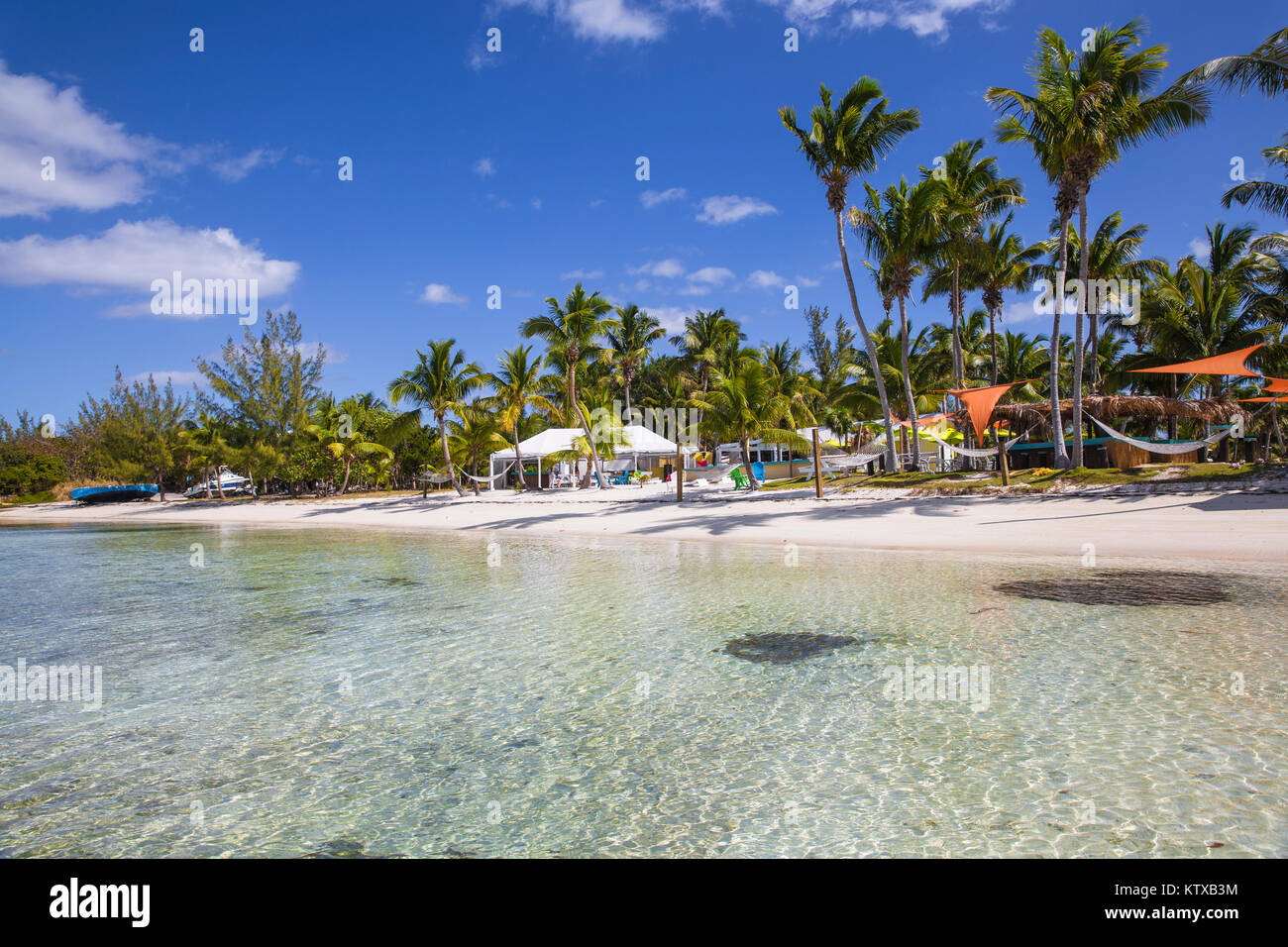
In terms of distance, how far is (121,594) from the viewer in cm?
1055

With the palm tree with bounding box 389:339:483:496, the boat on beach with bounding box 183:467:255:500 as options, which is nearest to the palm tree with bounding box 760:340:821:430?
the palm tree with bounding box 389:339:483:496

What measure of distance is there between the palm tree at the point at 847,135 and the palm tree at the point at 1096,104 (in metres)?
4.27

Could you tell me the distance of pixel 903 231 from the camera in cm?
2119

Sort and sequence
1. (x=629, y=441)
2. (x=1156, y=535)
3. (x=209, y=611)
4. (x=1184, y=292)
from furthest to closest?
(x=629, y=441) < (x=1184, y=292) < (x=1156, y=535) < (x=209, y=611)

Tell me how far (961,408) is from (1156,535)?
509 inches

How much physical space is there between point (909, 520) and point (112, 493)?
1889 inches

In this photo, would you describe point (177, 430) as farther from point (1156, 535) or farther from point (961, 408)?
point (1156, 535)

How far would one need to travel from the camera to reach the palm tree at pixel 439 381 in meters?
29.2

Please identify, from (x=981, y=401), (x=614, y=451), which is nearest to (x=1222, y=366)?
(x=981, y=401)

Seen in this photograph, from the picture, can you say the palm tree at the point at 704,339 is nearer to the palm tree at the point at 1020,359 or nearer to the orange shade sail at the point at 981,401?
the palm tree at the point at 1020,359

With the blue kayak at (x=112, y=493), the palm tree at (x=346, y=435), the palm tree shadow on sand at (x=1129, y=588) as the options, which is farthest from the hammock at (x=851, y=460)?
the blue kayak at (x=112, y=493)

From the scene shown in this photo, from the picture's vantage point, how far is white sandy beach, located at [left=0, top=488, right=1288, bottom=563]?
37.3 ft

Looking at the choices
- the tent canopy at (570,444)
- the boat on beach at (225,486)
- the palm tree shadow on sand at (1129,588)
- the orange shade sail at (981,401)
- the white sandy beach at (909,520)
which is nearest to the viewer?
the palm tree shadow on sand at (1129,588)

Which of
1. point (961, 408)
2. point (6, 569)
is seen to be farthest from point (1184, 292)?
point (6, 569)
